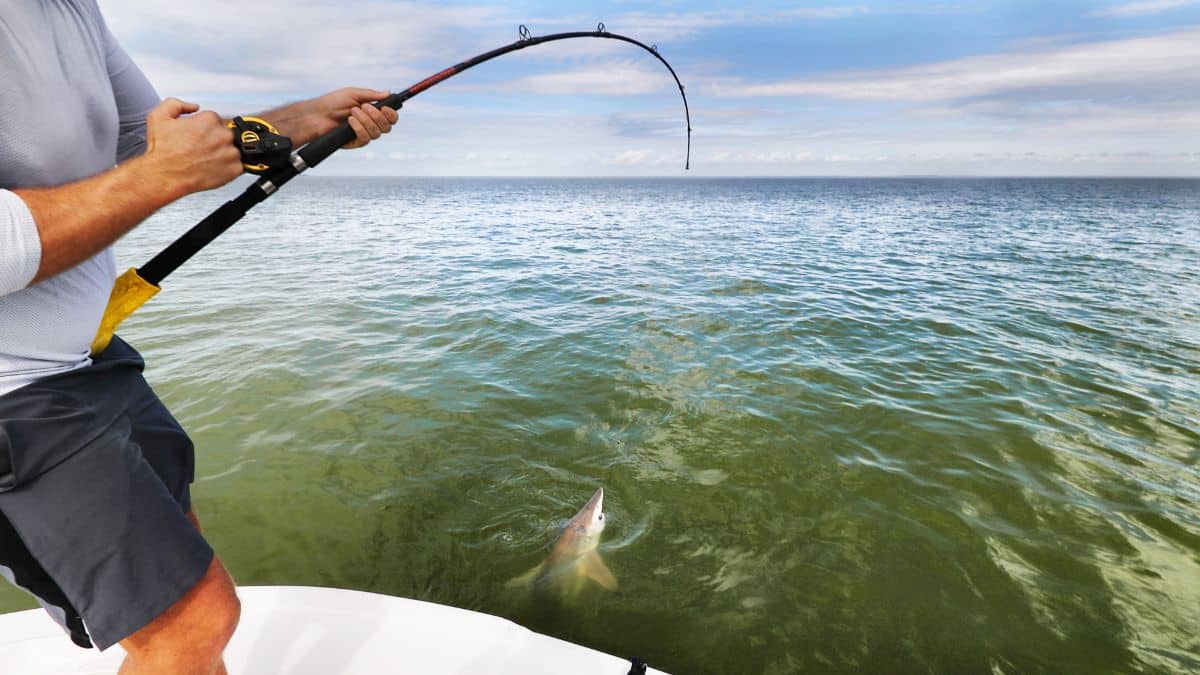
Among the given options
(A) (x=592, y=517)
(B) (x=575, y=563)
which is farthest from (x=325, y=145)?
(B) (x=575, y=563)

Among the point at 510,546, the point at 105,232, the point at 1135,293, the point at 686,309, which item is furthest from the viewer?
the point at 1135,293

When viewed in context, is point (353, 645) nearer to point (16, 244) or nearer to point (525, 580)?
point (525, 580)

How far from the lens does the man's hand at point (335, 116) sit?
7.99 feet

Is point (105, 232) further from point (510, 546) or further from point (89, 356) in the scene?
point (510, 546)

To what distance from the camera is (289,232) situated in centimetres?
2961

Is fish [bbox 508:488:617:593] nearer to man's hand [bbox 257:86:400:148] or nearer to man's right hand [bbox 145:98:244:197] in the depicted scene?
Answer: man's hand [bbox 257:86:400:148]

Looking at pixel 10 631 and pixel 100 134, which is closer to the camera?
pixel 100 134

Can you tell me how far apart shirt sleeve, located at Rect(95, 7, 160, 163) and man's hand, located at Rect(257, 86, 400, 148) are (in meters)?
0.41

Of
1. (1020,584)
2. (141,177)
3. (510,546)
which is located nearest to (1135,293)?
(1020,584)

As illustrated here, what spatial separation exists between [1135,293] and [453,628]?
770 inches

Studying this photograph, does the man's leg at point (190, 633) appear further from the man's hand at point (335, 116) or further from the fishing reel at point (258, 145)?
the man's hand at point (335, 116)

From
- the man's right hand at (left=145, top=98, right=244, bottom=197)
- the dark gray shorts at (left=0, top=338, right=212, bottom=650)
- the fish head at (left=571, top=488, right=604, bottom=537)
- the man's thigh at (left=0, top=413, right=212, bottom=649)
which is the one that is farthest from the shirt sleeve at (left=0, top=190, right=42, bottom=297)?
the fish head at (left=571, top=488, right=604, bottom=537)

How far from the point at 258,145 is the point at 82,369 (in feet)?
3.06

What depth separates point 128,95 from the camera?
2059 mm
